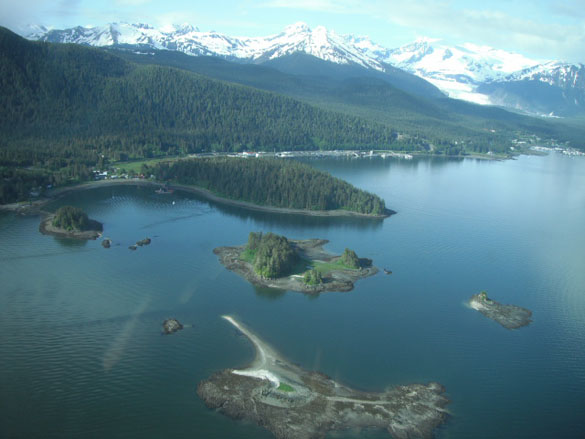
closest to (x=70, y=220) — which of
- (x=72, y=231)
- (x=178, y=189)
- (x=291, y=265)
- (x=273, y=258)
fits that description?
(x=72, y=231)

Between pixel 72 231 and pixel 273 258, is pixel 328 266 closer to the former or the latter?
pixel 273 258

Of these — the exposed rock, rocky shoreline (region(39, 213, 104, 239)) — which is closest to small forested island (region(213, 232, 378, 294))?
the exposed rock

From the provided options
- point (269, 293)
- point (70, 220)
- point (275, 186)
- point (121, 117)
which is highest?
point (121, 117)

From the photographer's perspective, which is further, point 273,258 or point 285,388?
point 273,258

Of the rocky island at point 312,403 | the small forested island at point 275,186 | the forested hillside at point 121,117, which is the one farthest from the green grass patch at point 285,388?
the forested hillside at point 121,117

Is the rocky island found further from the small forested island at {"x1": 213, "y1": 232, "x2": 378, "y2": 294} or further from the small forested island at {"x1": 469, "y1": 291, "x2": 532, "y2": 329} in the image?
the small forested island at {"x1": 213, "y1": 232, "x2": 378, "y2": 294}

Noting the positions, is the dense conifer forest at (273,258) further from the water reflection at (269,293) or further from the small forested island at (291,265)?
the water reflection at (269,293)
